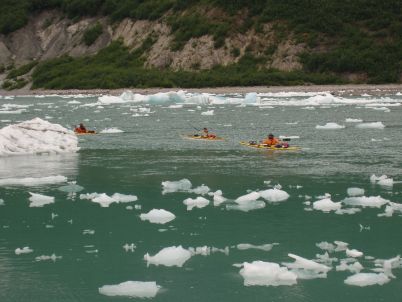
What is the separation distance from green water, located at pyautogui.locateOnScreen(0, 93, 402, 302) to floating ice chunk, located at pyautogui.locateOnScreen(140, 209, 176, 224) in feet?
0.63

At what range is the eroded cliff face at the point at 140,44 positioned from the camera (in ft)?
225

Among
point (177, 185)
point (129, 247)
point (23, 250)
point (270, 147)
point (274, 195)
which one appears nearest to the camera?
point (23, 250)

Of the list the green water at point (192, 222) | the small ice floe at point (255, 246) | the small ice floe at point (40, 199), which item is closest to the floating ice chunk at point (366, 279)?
the green water at point (192, 222)

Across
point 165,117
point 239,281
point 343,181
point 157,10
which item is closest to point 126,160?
point 343,181

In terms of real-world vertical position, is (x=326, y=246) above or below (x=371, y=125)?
above

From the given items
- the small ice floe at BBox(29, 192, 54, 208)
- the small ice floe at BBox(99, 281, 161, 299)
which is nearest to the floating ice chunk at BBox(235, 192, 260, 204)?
the small ice floe at BBox(29, 192, 54, 208)

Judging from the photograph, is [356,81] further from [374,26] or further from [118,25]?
[118,25]

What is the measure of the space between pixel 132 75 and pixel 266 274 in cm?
6018

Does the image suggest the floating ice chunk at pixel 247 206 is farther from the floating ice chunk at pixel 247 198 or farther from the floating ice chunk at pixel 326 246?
the floating ice chunk at pixel 326 246

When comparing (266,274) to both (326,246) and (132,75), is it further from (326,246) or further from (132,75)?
(132,75)

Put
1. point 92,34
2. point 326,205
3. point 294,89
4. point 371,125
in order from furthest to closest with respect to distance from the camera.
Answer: point 92,34 < point 294,89 < point 371,125 < point 326,205

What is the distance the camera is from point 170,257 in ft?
31.6

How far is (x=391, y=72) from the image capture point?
212 feet

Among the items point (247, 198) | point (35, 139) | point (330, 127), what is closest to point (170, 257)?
point (247, 198)
